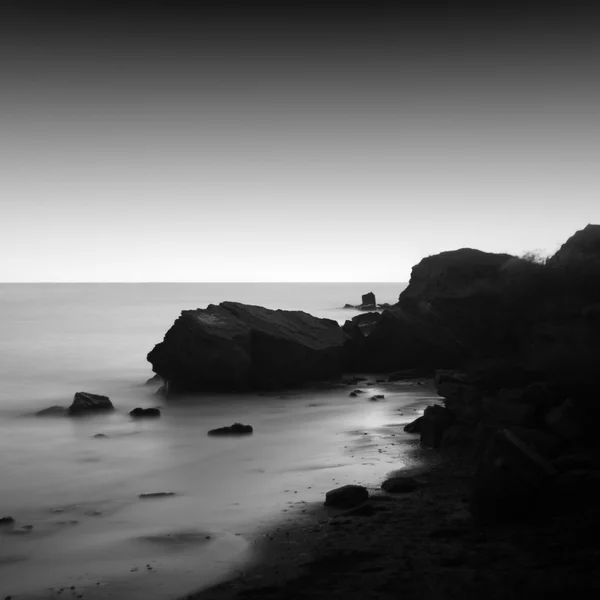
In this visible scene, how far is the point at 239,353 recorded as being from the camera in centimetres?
4347

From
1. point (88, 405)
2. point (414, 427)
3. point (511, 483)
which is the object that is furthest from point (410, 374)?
point (511, 483)

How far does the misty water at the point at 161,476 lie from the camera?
16.2 m

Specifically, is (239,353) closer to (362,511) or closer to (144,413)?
(144,413)

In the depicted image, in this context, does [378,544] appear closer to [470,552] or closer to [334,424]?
[470,552]

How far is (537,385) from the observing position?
74.1 feet

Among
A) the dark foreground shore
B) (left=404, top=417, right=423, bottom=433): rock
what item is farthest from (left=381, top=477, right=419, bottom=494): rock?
(left=404, top=417, right=423, bottom=433): rock

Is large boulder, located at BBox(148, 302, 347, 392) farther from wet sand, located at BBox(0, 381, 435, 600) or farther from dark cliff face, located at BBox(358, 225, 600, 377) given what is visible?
dark cliff face, located at BBox(358, 225, 600, 377)

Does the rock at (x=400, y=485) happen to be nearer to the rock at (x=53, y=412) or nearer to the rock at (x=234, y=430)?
A: the rock at (x=234, y=430)

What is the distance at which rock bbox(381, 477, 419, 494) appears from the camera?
2027cm

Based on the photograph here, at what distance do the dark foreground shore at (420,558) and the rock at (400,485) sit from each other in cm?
162

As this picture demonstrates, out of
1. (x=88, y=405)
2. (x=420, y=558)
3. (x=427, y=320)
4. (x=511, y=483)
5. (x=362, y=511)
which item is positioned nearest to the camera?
(x=420, y=558)

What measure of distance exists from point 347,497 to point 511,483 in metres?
4.98

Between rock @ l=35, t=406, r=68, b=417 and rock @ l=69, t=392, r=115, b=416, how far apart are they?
60 centimetres

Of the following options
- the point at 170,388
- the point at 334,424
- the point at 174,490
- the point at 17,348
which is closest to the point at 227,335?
the point at 170,388
